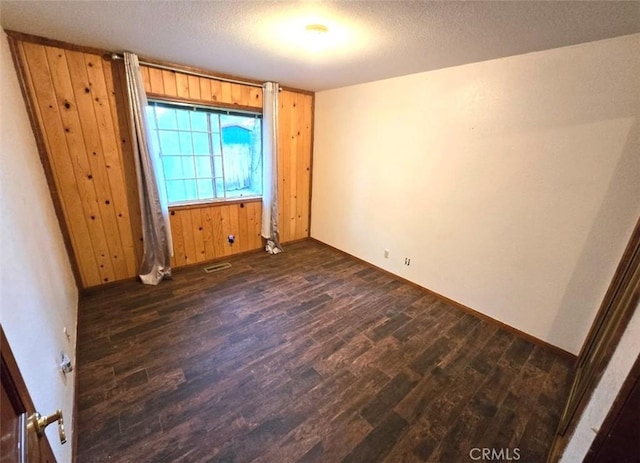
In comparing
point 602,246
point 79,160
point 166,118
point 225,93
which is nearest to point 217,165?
point 166,118

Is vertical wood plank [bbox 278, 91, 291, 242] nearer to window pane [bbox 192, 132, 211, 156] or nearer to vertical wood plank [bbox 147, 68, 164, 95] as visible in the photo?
window pane [bbox 192, 132, 211, 156]

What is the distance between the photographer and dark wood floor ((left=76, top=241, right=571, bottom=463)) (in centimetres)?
148

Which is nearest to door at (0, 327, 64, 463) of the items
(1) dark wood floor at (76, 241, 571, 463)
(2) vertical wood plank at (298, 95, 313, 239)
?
(1) dark wood floor at (76, 241, 571, 463)

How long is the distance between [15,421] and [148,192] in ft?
8.30

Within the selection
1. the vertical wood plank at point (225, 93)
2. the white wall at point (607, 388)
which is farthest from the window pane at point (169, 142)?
the white wall at point (607, 388)

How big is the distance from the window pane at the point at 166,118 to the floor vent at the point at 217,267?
1.68 m

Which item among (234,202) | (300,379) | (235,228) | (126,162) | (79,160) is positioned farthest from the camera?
(235,228)

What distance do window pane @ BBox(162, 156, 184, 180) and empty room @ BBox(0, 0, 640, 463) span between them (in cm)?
2

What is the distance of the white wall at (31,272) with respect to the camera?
41.0 inches

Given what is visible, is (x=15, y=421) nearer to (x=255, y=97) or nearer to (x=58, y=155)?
(x=58, y=155)

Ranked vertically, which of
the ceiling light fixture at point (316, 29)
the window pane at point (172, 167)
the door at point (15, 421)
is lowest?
the door at point (15, 421)

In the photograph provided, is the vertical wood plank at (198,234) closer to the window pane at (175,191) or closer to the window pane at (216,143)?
the window pane at (175,191)

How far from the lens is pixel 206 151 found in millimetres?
3271

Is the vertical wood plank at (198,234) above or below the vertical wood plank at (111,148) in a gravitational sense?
below
